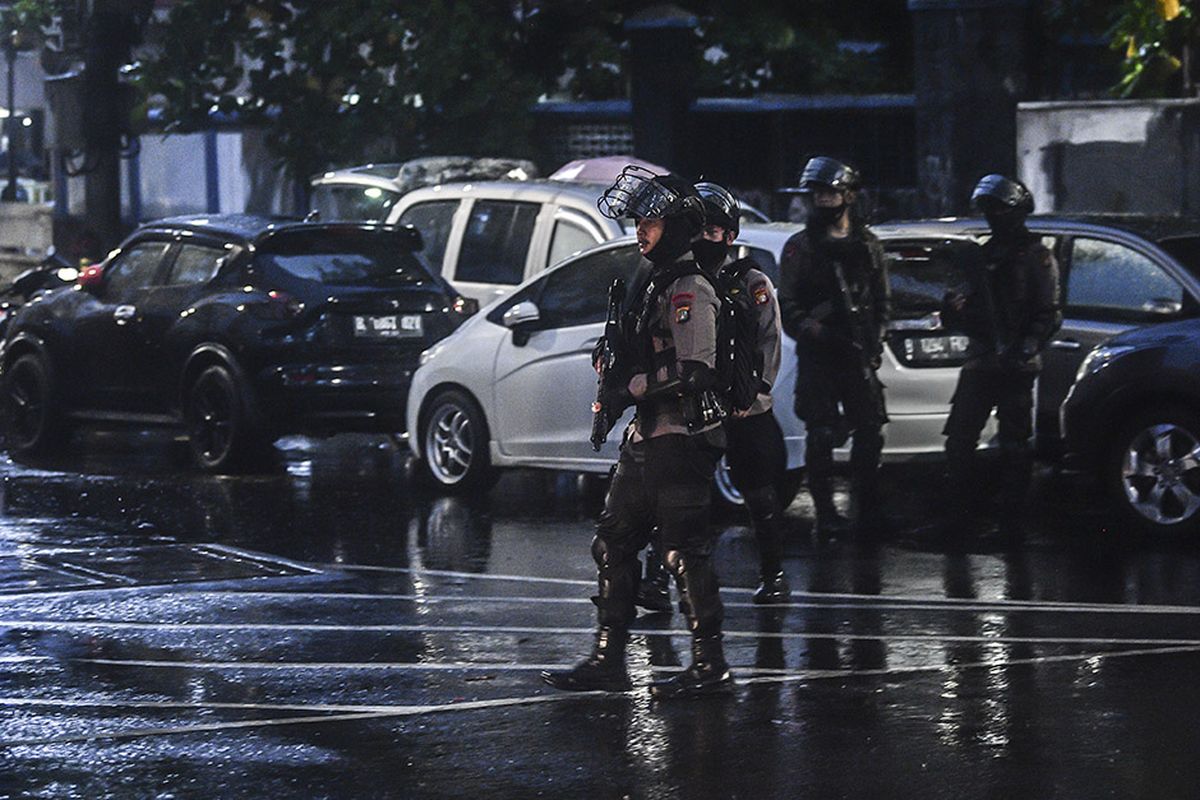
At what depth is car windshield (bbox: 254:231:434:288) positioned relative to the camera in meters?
15.2

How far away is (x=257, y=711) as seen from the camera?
796 centimetres

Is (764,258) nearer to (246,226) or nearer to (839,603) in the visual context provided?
(839,603)

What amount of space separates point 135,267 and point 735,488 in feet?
18.1

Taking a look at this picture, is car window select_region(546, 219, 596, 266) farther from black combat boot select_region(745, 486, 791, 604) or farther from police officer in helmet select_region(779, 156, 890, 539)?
black combat boot select_region(745, 486, 791, 604)

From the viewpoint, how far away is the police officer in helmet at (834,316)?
1171 cm

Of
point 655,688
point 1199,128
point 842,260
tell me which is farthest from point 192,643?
point 1199,128

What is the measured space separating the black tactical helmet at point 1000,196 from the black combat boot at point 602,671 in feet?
14.8

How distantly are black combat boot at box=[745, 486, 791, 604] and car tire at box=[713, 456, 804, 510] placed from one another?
213 centimetres

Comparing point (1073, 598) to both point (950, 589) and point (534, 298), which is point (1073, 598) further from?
point (534, 298)

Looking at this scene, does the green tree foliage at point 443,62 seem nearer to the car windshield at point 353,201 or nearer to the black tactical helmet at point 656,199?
the car windshield at point 353,201

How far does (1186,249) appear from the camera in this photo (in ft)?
41.0

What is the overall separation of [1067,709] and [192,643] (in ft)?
11.0

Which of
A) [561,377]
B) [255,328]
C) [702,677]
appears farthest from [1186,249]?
[255,328]

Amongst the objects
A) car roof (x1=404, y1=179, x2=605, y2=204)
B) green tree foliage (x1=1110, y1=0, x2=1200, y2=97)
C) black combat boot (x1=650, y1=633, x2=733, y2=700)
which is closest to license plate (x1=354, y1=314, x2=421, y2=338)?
car roof (x1=404, y1=179, x2=605, y2=204)
